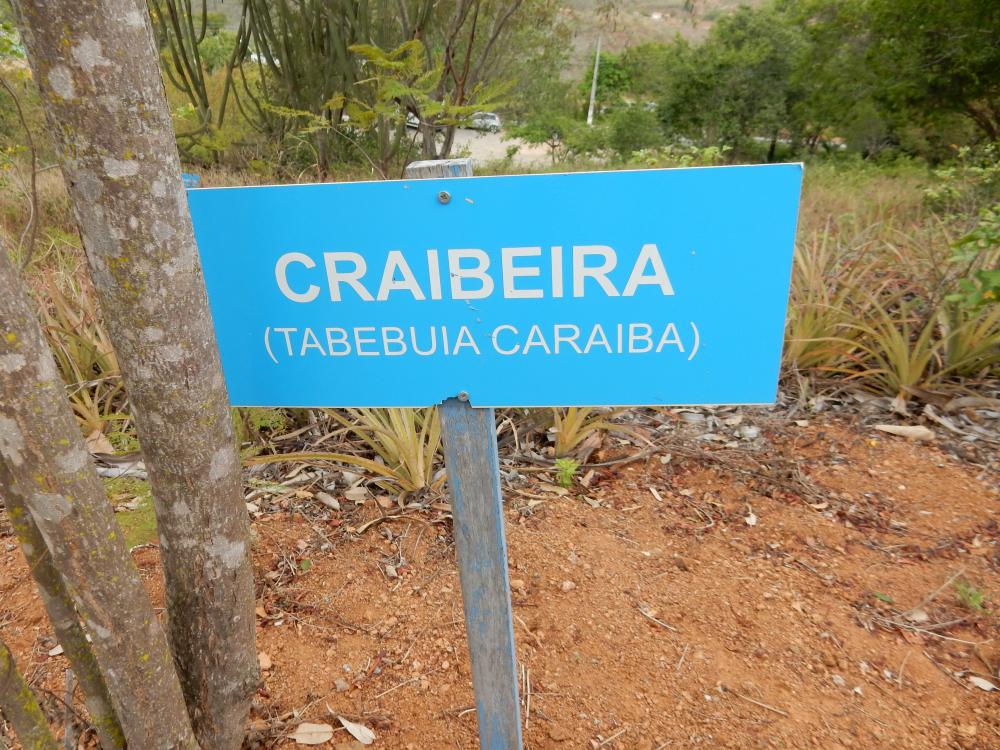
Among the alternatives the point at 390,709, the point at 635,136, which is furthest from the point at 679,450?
the point at 635,136

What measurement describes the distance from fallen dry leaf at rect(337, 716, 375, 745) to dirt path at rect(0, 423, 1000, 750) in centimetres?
2

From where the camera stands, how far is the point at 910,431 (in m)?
2.43

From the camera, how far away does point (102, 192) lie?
78 cm

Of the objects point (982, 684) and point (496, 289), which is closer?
point (496, 289)

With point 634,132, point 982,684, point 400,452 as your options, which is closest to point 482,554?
point 400,452

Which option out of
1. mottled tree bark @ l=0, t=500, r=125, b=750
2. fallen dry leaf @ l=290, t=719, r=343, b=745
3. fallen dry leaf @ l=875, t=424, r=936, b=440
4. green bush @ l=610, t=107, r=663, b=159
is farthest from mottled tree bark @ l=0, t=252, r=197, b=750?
green bush @ l=610, t=107, r=663, b=159

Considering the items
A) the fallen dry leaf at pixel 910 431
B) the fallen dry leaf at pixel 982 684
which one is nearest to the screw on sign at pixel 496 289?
the fallen dry leaf at pixel 982 684

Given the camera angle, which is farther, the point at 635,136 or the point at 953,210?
the point at 635,136

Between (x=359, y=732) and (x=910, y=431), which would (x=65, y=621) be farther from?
(x=910, y=431)

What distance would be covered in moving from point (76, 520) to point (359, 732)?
2.83 feet

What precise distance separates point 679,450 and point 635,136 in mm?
14933

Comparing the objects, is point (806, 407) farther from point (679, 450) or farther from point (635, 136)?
point (635, 136)

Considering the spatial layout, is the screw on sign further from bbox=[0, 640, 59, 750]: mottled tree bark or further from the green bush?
the green bush

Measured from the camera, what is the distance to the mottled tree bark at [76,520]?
70 cm
